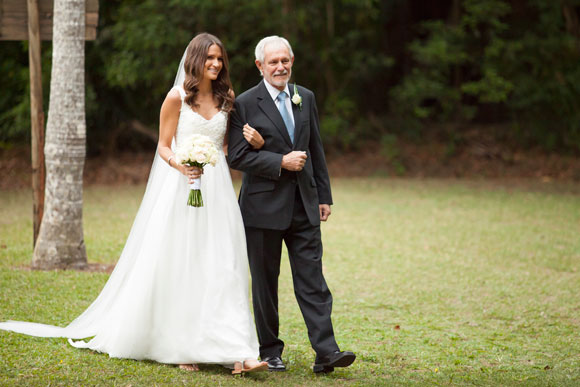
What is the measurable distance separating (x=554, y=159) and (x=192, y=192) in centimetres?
1713

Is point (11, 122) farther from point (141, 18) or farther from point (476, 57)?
point (476, 57)

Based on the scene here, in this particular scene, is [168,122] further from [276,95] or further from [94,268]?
[94,268]

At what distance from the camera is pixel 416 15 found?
2416 centimetres

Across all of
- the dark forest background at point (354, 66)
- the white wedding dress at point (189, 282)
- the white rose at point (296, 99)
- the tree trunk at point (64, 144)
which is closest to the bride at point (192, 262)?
the white wedding dress at point (189, 282)

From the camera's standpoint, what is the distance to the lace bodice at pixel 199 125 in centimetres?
488

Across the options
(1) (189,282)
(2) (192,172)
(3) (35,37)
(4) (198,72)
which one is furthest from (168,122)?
(3) (35,37)

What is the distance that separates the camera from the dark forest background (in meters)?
18.4

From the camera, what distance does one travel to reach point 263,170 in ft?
15.6

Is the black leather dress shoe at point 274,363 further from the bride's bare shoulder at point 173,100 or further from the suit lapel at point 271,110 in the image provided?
the bride's bare shoulder at point 173,100

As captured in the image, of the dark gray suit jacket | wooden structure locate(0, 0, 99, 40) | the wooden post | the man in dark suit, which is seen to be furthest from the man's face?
the wooden post

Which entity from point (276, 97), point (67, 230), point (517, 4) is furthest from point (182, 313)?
point (517, 4)

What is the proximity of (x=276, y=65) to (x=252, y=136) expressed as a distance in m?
0.50

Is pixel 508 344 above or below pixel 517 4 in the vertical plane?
below

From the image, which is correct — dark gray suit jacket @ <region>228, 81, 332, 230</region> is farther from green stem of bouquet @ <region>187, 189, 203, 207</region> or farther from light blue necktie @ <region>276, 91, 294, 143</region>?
green stem of bouquet @ <region>187, 189, 203, 207</region>
